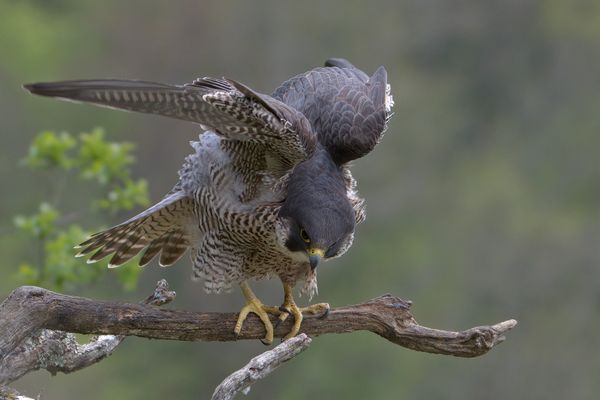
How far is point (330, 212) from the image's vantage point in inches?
253

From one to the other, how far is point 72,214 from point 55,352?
2.40 meters

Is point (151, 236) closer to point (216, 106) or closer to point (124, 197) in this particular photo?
point (124, 197)

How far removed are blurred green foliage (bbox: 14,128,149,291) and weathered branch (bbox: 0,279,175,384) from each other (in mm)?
1631

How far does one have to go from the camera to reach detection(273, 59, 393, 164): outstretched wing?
6.91 metres

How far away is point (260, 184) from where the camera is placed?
22.0 ft

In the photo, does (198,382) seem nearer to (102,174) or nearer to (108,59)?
(108,59)

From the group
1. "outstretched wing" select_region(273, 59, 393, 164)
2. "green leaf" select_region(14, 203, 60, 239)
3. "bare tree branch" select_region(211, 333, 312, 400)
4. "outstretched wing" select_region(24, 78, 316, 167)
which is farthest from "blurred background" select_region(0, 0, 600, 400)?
"bare tree branch" select_region(211, 333, 312, 400)

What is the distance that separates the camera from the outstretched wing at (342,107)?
6914 mm

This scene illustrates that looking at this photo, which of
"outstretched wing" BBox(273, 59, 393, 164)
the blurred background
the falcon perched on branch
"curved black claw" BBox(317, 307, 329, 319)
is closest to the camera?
the falcon perched on branch

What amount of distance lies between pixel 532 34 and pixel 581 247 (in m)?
6.80

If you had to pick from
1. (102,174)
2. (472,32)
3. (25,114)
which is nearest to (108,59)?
(25,114)

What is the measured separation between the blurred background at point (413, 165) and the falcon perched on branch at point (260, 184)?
12.6 m

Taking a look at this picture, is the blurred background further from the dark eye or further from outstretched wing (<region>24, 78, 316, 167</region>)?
outstretched wing (<region>24, 78, 316, 167</region>)

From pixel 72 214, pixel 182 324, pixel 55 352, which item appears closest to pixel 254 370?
pixel 182 324
